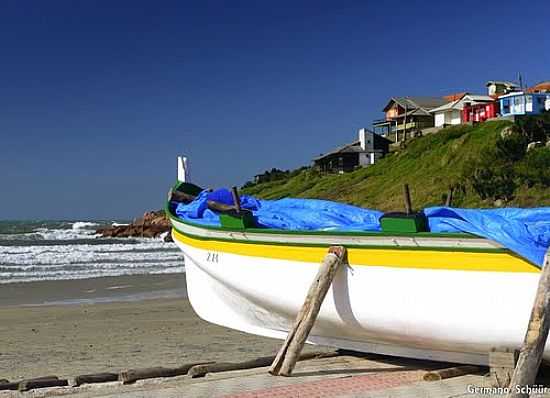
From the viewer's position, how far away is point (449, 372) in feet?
20.4

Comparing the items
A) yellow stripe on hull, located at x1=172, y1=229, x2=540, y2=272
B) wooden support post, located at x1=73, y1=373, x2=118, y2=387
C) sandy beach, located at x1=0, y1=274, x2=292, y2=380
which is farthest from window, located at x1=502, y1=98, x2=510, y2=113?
wooden support post, located at x1=73, y1=373, x2=118, y2=387

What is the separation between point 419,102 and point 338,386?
79555 mm

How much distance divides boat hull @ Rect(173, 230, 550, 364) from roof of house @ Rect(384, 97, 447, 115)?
74185 mm

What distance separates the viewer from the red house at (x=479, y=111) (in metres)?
61.8

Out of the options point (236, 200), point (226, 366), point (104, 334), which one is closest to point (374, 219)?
point (236, 200)

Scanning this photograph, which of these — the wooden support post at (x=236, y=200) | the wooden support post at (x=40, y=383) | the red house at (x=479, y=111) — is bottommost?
the wooden support post at (x=40, y=383)

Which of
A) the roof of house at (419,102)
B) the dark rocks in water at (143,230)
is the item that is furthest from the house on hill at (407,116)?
the dark rocks in water at (143,230)

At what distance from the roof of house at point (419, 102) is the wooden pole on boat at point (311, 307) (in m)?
75.1

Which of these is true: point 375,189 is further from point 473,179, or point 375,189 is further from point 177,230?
point 177,230

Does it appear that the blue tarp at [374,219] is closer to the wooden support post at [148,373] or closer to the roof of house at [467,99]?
the wooden support post at [148,373]

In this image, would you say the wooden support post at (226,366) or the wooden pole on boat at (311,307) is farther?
the wooden support post at (226,366)

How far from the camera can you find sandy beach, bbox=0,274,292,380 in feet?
27.6

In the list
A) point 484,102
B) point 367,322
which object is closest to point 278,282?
point 367,322

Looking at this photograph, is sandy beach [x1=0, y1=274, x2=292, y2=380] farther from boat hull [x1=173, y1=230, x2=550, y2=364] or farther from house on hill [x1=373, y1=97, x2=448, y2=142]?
house on hill [x1=373, y1=97, x2=448, y2=142]
